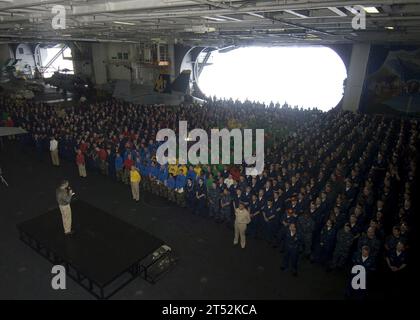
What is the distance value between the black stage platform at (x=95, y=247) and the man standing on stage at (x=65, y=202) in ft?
0.87

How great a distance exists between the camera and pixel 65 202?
298 inches

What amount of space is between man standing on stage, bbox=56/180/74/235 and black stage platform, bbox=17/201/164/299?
0.87ft

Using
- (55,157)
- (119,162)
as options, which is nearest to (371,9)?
(119,162)

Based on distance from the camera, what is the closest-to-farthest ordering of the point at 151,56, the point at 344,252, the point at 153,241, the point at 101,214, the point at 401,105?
the point at 344,252 < the point at 153,241 < the point at 101,214 < the point at 401,105 < the point at 151,56

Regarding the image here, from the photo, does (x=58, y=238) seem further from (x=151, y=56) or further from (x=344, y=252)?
(x=151, y=56)

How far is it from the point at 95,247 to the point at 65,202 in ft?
4.47

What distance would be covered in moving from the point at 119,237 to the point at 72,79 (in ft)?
83.1

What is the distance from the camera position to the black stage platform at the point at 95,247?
6590 millimetres

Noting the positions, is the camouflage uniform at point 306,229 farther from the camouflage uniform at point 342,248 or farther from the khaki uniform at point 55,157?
the khaki uniform at point 55,157

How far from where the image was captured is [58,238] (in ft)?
25.1

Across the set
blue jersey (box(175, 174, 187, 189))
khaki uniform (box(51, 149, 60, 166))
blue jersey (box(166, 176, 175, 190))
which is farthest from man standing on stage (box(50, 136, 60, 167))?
blue jersey (box(175, 174, 187, 189))

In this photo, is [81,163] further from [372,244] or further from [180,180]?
[372,244]

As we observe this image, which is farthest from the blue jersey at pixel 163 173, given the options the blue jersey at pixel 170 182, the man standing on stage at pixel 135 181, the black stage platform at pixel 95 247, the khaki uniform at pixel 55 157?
the khaki uniform at pixel 55 157

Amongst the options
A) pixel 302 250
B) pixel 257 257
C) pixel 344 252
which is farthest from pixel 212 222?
pixel 344 252
